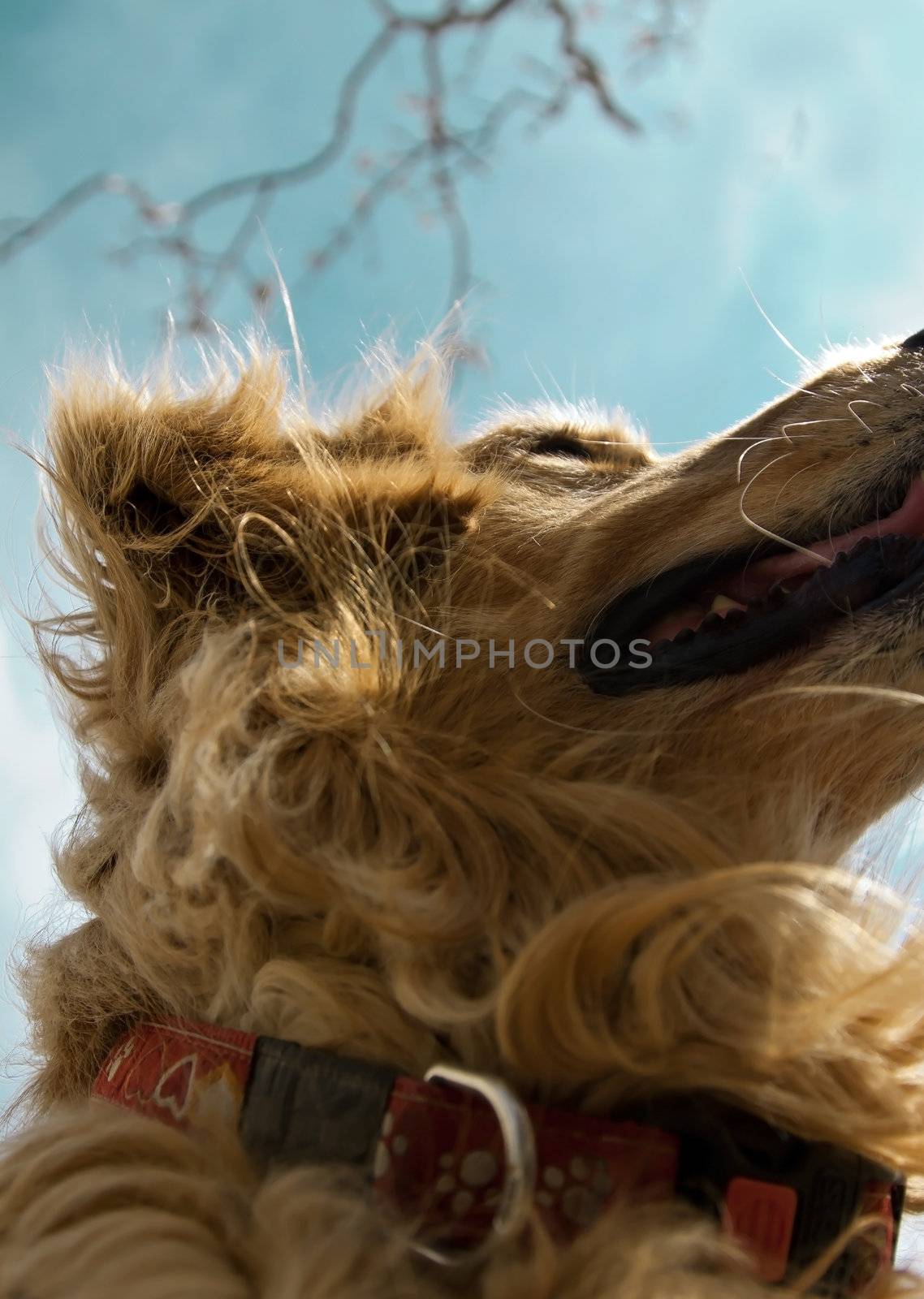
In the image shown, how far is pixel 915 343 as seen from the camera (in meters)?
1.67

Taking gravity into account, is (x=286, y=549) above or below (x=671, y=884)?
above

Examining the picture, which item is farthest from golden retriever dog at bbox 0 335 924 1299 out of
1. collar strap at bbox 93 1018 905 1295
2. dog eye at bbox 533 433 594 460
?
dog eye at bbox 533 433 594 460

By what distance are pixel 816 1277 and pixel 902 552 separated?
95 centimetres

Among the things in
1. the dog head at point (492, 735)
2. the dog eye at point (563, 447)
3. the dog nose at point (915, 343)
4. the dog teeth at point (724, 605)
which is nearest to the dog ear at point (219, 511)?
the dog head at point (492, 735)

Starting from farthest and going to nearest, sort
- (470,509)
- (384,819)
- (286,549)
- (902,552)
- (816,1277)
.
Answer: (470,509), (286,549), (902,552), (384,819), (816,1277)

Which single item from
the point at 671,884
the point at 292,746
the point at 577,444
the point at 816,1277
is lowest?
the point at 816,1277

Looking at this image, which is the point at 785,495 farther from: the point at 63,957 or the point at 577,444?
the point at 63,957

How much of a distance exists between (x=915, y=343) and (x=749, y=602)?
49 centimetres

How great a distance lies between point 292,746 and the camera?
148cm

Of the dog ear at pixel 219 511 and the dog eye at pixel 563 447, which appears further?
the dog eye at pixel 563 447

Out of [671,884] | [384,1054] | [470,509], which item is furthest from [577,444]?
[384,1054]

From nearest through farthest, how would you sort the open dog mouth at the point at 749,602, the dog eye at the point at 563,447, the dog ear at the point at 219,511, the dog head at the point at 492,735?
the dog head at the point at 492,735 → the open dog mouth at the point at 749,602 → the dog ear at the point at 219,511 → the dog eye at the point at 563,447

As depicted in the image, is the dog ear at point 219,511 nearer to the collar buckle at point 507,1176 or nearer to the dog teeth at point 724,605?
the dog teeth at point 724,605

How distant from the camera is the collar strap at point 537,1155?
1091mm
